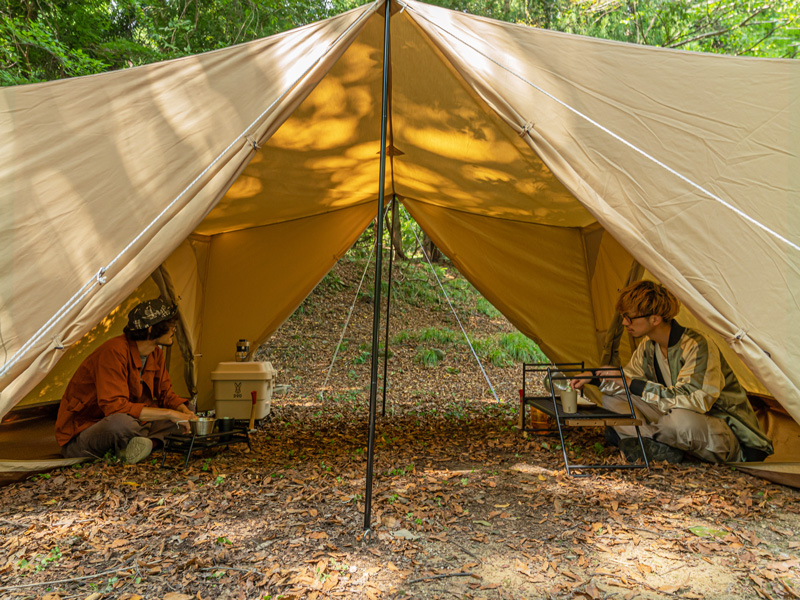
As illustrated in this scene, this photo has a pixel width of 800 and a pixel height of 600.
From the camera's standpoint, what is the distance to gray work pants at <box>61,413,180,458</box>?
338cm

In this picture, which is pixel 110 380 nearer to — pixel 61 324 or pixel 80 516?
pixel 80 516

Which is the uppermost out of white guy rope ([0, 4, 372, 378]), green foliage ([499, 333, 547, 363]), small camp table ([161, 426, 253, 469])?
white guy rope ([0, 4, 372, 378])

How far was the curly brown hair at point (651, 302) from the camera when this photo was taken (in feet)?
11.0

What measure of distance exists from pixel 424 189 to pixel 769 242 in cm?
291

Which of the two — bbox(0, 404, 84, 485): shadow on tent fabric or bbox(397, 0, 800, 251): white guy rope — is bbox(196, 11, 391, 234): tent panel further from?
bbox(0, 404, 84, 485): shadow on tent fabric

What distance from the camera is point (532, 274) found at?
5367 mm

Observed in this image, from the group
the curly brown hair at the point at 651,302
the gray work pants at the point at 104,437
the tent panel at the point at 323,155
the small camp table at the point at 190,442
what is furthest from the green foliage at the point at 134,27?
the curly brown hair at the point at 651,302

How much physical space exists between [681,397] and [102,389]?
3.42 metres

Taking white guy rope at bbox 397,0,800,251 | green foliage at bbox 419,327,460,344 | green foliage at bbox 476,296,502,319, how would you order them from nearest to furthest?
1. white guy rope at bbox 397,0,800,251
2. green foliage at bbox 419,327,460,344
3. green foliage at bbox 476,296,502,319

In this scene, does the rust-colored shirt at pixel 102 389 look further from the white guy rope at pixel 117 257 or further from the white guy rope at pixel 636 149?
the white guy rope at pixel 636 149

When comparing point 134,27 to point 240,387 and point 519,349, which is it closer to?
point 240,387

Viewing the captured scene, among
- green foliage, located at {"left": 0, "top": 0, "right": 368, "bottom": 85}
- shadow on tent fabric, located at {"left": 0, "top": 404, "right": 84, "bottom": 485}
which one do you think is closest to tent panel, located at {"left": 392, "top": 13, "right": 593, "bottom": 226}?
shadow on tent fabric, located at {"left": 0, "top": 404, "right": 84, "bottom": 485}

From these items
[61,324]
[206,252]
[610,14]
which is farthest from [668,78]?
[610,14]

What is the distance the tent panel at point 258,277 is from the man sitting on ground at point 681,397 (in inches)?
111
